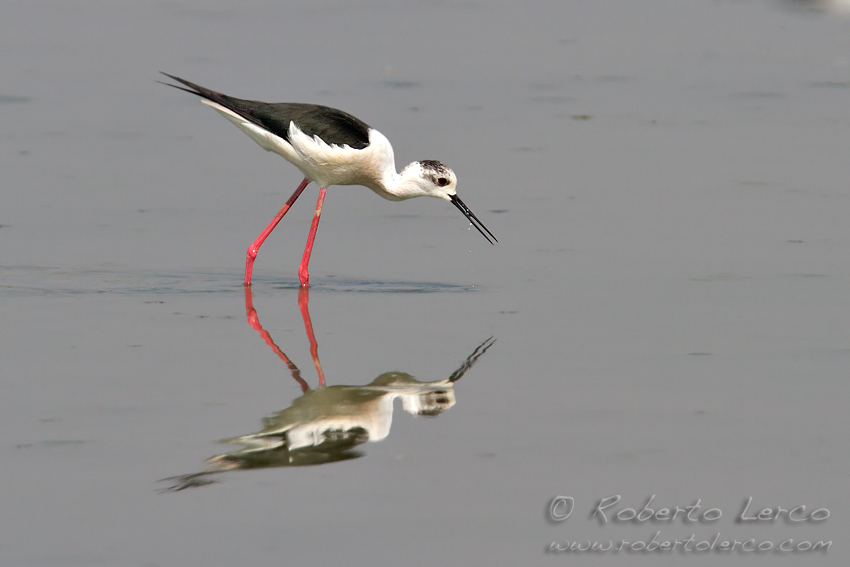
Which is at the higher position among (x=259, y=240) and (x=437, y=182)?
(x=437, y=182)

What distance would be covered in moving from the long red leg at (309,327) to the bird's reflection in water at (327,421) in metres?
0.01

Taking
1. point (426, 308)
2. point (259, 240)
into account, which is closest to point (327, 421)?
point (426, 308)

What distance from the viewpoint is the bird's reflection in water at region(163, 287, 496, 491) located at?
4.29 m

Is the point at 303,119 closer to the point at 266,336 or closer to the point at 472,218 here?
the point at 472,218

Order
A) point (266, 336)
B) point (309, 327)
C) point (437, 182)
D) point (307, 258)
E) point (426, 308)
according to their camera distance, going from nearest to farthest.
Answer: point (266, 336)
point (309, 327)
point (426, 308)
point (307, 258)
point (437, 182)

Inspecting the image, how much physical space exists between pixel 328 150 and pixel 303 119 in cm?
26

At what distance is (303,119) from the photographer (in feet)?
23.7

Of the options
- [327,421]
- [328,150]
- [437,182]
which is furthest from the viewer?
[437,182]

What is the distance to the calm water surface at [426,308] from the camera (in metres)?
3.96

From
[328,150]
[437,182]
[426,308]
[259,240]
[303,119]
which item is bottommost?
[426,308]

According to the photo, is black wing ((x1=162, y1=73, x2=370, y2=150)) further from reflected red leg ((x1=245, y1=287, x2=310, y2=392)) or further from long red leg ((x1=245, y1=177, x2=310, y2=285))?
reflected red leg ((x1=245, y1=287, x2=310, y2=392))

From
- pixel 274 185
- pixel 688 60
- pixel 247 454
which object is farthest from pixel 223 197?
pixel 688 60

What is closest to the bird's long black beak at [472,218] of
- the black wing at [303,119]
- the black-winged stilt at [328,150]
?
the black-winged stilt at [328,150]

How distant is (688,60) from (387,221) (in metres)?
5.45
